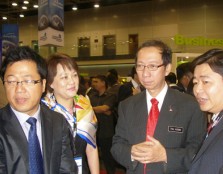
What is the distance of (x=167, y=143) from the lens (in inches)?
81.3

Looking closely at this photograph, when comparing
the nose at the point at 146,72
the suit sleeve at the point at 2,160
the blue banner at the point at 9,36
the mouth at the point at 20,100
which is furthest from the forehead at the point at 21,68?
the blue banner at the point at 9,36

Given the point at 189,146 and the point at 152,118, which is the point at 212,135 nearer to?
the point at 189,146

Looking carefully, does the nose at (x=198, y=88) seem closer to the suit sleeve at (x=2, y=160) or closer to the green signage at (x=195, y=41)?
the suit sleeve at (x=2, y=160)

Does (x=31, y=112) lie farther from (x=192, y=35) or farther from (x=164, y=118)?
(x=192, y=35)

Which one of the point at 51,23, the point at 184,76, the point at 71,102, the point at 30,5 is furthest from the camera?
the point at 30,5

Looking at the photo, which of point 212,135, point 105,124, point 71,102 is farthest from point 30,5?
point 212,135

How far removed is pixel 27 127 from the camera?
5.87 ft

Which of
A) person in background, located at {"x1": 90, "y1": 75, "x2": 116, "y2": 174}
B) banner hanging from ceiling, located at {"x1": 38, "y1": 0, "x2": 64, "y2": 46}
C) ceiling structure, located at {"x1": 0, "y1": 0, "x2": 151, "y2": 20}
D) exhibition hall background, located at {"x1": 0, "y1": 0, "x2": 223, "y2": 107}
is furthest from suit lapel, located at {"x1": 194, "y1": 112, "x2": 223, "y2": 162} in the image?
ceiling structure, located at {"x1": 0, "y1": 0, "x2": 151, "y2": 20}

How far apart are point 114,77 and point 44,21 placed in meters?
3.99

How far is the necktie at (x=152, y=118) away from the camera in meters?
2.14

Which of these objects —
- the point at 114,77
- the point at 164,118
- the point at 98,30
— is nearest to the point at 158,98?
the point at 164,118

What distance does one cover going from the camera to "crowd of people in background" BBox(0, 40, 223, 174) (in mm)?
1678

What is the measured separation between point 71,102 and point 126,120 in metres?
0.53

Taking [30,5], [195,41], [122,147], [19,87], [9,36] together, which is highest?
[30,5]
